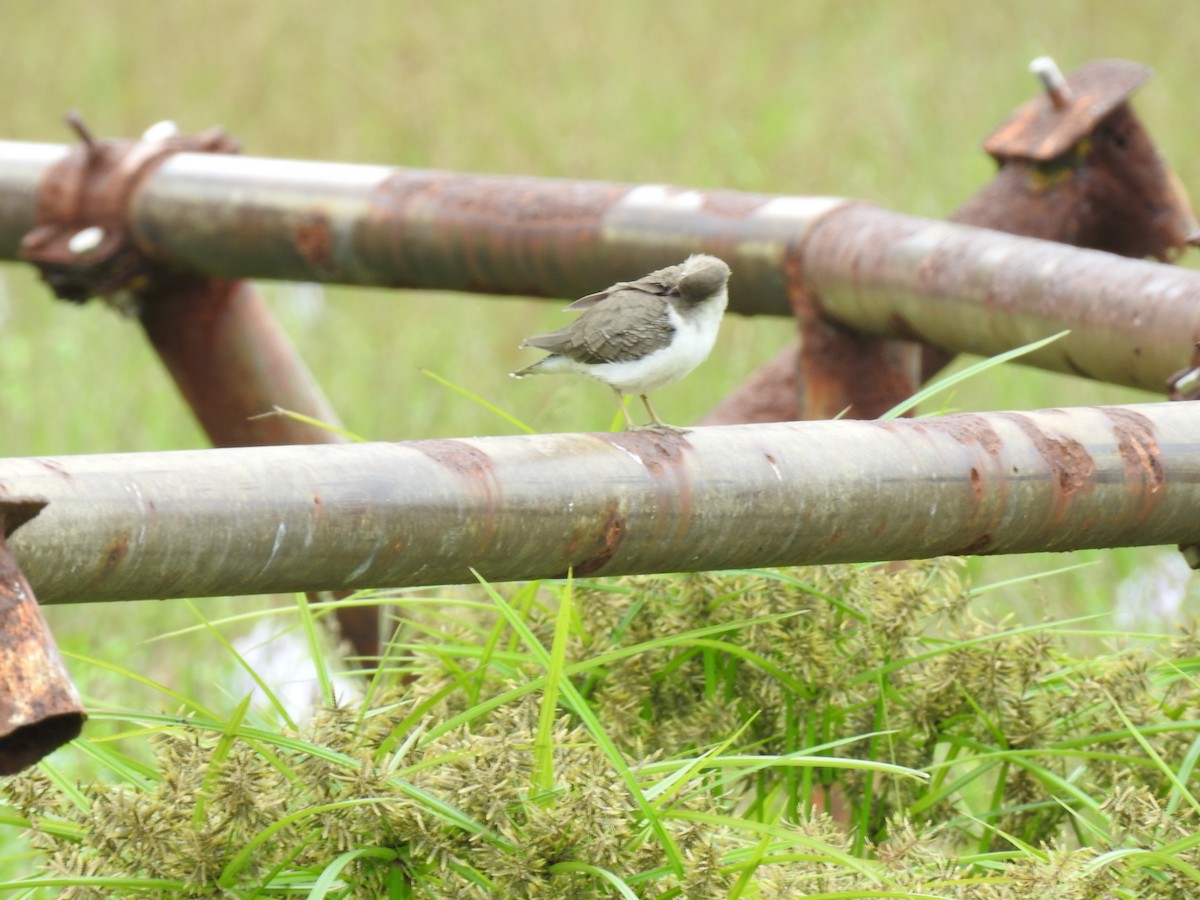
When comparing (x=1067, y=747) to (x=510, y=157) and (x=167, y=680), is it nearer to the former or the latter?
(x=167, y=680)

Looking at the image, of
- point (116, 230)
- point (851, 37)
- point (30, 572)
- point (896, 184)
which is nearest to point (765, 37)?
point (851, 37)

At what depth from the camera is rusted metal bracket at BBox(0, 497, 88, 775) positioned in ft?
3.57

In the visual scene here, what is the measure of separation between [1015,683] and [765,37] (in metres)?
7.96

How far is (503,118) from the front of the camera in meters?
8.66

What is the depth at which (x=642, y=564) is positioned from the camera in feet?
4.90

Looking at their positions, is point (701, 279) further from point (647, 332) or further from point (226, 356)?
point (226, 356)

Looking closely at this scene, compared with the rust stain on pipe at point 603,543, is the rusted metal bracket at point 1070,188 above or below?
below

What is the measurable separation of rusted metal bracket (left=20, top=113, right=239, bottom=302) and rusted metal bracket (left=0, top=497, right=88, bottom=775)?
7.15ft

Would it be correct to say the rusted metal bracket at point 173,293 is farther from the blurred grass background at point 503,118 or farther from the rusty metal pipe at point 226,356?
the blurred grass background at point 503,118

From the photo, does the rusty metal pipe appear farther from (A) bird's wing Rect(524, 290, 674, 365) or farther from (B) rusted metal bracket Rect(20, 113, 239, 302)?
(A) bird's wing Rect(524, 290, 674, 365)

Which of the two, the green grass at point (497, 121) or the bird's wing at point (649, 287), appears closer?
the bird's wing at point (649, 287)

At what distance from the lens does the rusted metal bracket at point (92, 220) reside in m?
3.20

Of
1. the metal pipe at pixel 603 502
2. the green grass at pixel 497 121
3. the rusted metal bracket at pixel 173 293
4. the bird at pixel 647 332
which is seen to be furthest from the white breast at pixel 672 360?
the green grass at pixel 497 121

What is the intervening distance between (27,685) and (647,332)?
1094 millimetres
